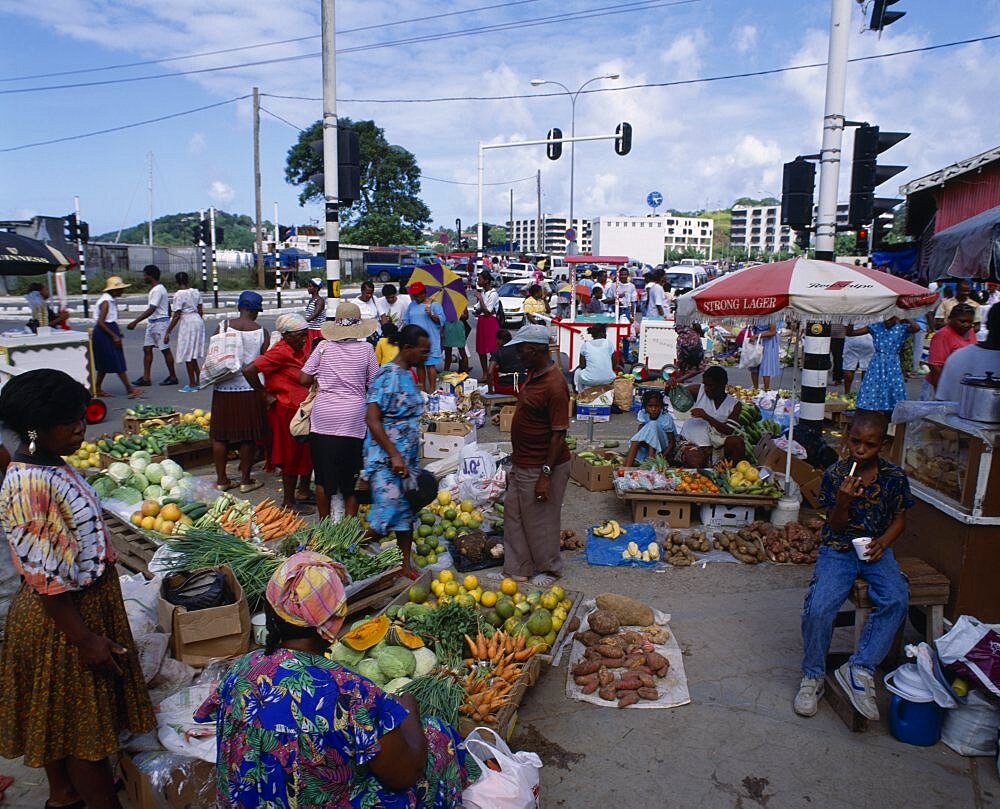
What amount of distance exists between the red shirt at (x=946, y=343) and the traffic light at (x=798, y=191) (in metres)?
2.22

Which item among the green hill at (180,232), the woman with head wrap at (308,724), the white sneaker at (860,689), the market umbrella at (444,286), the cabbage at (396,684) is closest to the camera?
the woman with head wrap at (308,724)

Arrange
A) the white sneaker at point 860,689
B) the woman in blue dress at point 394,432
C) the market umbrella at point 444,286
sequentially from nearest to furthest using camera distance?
the white sneaker at point 860,689, the woman in blue dress at point 394,432, the market umbrella at point 444,286

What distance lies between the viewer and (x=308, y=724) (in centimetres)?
207

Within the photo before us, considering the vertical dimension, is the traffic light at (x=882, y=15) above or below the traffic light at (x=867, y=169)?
above

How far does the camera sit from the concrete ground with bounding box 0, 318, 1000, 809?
3.53 m

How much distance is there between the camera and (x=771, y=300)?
19.7 ft

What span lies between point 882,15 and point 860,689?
7.01 meters

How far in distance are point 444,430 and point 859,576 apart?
577cm

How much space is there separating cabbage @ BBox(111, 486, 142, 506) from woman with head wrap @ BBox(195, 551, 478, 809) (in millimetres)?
4476

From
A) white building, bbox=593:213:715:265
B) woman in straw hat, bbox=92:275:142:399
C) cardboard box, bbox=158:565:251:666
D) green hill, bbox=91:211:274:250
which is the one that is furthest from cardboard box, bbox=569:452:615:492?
green hill, bbox=91:211:274:250

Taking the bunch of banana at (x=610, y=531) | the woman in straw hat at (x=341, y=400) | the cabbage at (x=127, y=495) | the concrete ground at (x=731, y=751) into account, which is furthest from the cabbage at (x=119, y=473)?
the bunch of banana at (x=610, y=531)

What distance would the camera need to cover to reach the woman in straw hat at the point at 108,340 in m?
12.4

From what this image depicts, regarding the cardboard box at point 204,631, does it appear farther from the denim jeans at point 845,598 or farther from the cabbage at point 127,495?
the denim jeans at point 845,598

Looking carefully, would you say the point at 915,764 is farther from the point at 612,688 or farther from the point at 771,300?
the point at 771,300
